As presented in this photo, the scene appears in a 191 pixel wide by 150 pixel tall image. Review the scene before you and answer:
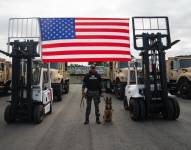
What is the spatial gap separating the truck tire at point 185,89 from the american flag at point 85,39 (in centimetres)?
695

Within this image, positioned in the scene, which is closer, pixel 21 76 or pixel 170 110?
pixel 170 110

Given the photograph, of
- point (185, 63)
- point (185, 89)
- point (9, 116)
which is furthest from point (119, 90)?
point (9, 116)

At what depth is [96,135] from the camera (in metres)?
9.48

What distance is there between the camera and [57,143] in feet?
28.0

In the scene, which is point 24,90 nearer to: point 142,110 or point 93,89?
point 93,89

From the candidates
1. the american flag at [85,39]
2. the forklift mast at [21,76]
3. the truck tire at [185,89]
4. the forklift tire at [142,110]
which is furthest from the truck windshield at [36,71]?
the truck tire at [185,89]

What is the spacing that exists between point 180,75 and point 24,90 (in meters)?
13.2

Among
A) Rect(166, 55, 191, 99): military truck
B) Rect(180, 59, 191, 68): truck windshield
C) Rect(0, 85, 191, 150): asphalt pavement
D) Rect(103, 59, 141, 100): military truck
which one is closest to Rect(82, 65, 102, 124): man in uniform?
Rect(0, 85, 191, 150): asphalt pavement

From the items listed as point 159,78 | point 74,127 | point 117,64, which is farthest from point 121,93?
point 74,127

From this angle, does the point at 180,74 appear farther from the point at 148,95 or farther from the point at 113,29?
the point at 148,95

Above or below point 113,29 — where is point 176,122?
below

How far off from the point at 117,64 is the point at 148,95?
11.4 meters

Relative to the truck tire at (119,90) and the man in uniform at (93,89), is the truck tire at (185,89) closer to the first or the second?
the truck tire at (119,90)

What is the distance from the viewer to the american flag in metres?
15.7
